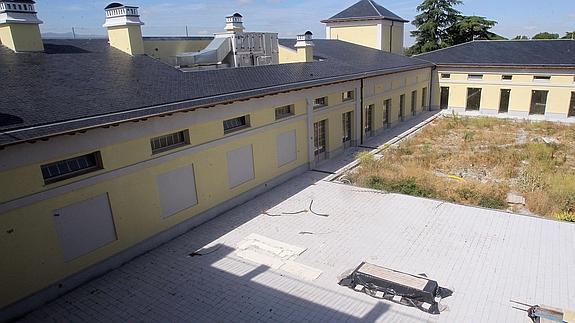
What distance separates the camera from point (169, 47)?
1856 cm

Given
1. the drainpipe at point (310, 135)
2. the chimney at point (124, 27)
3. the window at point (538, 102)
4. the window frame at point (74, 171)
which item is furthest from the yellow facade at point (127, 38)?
the window at point (538, 102)

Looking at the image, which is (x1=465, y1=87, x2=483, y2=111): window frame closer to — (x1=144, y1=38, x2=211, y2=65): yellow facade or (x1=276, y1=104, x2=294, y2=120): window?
(x1=276, y1=104, x2=294, y2=120): window

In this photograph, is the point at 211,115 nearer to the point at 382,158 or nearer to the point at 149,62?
the point at 149,62

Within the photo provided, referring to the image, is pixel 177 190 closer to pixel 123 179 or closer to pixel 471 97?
pixel 123 179

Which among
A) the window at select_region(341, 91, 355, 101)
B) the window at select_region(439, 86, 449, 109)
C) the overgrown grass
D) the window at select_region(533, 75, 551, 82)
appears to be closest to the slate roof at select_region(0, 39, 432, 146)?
the window at select_region(341, 91, 355, 101)

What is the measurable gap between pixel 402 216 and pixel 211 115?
6770mm

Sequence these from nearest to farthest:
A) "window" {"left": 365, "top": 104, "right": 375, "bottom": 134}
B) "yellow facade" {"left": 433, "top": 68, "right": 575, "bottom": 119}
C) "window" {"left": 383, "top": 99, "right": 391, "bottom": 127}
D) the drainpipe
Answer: the drainpipe, "window" {"left": 365, "top": 104, "right": 375, "bottom": 134}, "window" {"left": 383, "top": 99, "right": 391, "bottom": 127}, "yellow facade" {"left": 433, "top": 68, "right": 575, "bottom": 119}

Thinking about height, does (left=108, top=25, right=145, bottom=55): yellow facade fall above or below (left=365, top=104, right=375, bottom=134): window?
above

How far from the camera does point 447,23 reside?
43.7m

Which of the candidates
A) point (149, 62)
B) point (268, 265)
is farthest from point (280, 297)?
point (149, 62)

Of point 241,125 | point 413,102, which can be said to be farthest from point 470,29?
point 241,125

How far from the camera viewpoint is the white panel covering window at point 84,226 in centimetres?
852

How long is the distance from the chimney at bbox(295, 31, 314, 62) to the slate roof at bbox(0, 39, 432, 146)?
3.26 meters

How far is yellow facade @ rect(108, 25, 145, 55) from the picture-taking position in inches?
541
